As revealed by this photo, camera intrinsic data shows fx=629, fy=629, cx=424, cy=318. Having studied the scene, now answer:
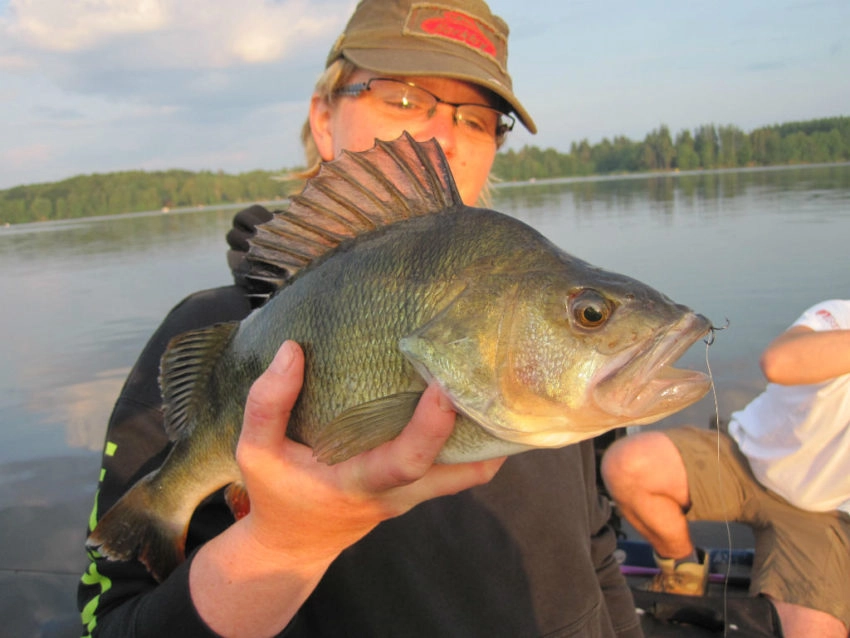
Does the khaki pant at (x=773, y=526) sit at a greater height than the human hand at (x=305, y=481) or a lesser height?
lesser

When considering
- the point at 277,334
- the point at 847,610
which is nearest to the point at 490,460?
the point at 277,334

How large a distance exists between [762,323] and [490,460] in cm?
893

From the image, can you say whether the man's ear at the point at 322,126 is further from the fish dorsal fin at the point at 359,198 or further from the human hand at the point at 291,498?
the human hand at the point at 291,498

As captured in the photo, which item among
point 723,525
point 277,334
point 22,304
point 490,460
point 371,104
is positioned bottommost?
point 723,525

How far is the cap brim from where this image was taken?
234 cm

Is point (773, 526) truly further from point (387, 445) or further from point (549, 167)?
point (549, 167)

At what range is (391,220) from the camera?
5.52 feet

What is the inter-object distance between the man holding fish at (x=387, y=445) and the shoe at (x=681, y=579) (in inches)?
60.5

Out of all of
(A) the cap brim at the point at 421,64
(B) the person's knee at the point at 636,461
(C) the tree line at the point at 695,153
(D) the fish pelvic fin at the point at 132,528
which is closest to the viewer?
(D) the fish pelvic fin at the point at 132,528

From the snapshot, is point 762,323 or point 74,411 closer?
point 74,411

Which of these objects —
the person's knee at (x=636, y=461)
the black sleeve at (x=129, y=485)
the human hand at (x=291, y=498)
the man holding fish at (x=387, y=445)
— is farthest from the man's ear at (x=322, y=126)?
the person's knee at (x=636, y=461)

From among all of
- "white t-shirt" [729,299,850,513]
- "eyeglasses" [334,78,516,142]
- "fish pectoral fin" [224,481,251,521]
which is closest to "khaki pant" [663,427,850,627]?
"white t-shirt" [729,299,850,513]

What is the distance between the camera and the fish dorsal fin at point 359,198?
1.67 m

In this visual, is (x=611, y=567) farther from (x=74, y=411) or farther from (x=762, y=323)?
(x=762, y=323)
